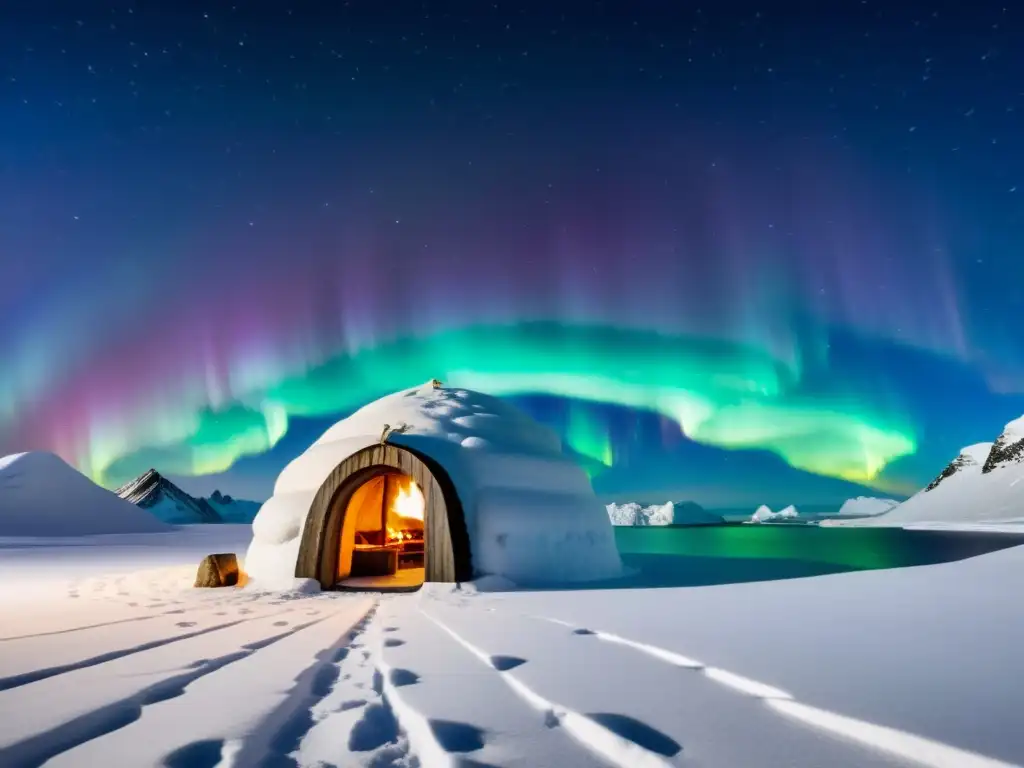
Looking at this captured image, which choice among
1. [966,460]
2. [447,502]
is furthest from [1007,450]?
[447,502]

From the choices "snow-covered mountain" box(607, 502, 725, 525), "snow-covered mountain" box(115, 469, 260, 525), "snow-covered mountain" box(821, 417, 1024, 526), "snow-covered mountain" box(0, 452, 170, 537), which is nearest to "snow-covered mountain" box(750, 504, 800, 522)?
"snow-covered mountain" box(821, 417, 1024, 526)

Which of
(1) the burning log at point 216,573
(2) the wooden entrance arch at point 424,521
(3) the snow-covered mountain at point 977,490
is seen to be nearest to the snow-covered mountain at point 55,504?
(1) the burning log at point 216,573

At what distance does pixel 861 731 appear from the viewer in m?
2.45

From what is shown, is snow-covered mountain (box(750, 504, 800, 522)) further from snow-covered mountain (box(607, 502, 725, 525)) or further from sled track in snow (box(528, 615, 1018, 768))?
sled track in snow (box(528, 615, 1018, 768))

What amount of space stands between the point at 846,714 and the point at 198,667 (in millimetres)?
3699

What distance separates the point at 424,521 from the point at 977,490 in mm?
180169

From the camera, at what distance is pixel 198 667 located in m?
3.76

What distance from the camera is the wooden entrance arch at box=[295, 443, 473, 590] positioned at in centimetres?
903

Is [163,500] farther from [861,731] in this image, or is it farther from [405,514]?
[861,731]

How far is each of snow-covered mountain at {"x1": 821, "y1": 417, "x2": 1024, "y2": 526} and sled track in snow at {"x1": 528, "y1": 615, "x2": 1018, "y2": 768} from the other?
14079 cm

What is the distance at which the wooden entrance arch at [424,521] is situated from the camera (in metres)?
9.03

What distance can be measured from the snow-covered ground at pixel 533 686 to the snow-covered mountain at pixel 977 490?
A: 139 metres

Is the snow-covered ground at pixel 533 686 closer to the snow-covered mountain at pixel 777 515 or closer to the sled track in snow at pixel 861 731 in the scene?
the sled track in snow at pixel 861 731

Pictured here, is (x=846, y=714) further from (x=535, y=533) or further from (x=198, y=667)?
(x=535, y=533)
